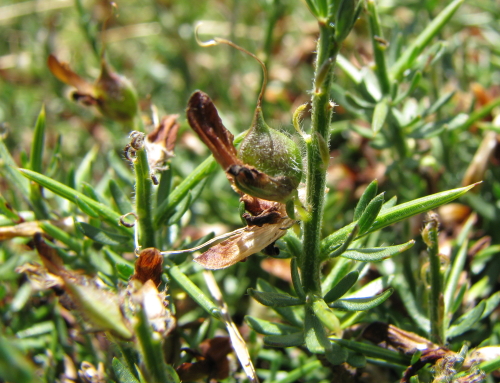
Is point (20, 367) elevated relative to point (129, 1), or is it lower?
lower

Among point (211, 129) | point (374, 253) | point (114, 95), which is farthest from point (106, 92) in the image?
point (374, 253)

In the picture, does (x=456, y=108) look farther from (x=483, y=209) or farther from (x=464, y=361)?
(x=464, y=361)

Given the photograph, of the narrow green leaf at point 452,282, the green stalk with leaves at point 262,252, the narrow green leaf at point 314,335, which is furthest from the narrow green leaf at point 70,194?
the narrow green leaf at point 452,282

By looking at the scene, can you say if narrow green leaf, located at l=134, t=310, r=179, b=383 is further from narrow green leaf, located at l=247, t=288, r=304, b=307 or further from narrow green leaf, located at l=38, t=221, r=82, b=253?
narrow green leaf, located at l=38, t=221, r=82, b=253

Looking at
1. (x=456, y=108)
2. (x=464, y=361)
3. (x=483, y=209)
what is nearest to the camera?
(x=464, y=361)

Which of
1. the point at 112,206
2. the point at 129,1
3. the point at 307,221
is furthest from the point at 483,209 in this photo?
the point at 129,1

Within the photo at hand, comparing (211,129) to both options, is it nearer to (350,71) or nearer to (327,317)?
(327,317)

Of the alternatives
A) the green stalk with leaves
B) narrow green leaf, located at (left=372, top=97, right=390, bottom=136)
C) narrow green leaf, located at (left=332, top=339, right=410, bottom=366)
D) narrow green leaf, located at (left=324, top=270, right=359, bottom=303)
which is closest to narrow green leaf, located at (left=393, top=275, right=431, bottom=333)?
the green stalk with leaves
